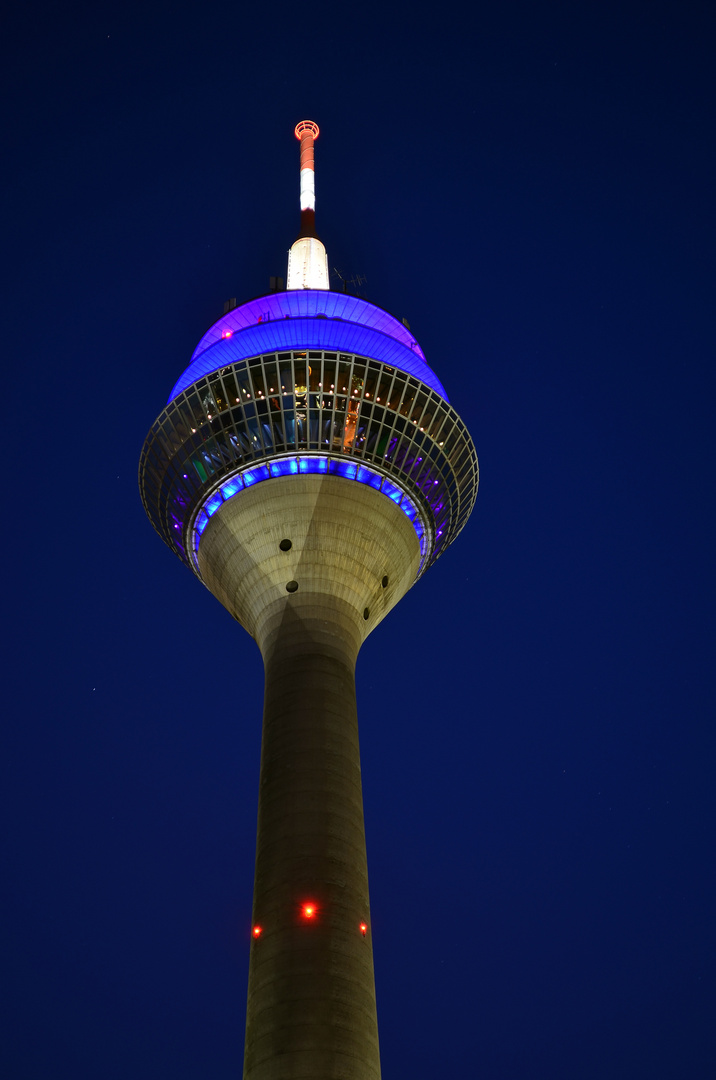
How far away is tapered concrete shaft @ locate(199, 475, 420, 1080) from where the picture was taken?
100ft

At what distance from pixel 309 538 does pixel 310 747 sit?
890cm

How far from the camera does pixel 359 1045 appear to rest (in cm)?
3053

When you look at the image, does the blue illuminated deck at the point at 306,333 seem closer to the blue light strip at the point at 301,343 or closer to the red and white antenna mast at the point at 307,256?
the blue light strip at the point at 301,343

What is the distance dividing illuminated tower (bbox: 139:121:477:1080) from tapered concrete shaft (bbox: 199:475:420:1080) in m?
0.07

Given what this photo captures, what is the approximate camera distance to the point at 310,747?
35.7 meters

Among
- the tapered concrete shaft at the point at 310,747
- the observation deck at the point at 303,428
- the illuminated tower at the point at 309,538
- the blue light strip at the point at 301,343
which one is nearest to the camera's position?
the tapered concrete shaft at the point at 310,747

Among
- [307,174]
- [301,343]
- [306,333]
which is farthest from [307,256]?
[301,343]

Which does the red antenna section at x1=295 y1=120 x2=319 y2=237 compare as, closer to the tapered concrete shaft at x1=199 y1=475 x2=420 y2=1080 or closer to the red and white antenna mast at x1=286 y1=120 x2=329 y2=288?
the red and white antenna mast at x1=286 y1=120 x2=329 y2=288

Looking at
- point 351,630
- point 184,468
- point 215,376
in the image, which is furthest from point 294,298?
point 351,630

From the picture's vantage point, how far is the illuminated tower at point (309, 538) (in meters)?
31.7

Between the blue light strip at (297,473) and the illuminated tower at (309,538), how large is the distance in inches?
3.4

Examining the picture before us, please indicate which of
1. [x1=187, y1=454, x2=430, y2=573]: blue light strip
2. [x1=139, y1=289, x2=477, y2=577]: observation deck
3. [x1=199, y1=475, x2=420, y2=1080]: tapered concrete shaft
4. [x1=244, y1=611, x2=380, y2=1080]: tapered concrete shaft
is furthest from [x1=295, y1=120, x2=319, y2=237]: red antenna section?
[x1=244, y1=611, x2=380, y2=1080]: tapered concrete shaft

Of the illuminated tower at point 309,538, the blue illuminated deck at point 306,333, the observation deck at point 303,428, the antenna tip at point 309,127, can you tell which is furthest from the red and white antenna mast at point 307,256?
the observation deck at point 303,428

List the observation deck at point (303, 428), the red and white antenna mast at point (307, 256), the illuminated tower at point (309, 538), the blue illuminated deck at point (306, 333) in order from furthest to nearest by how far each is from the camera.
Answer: the red and white antenna mast at point (307, 256) < the blue illuminated deck at point (306, 333) < the observation deck at point (303, 428) < the illuminated tower at point (309, 538)
